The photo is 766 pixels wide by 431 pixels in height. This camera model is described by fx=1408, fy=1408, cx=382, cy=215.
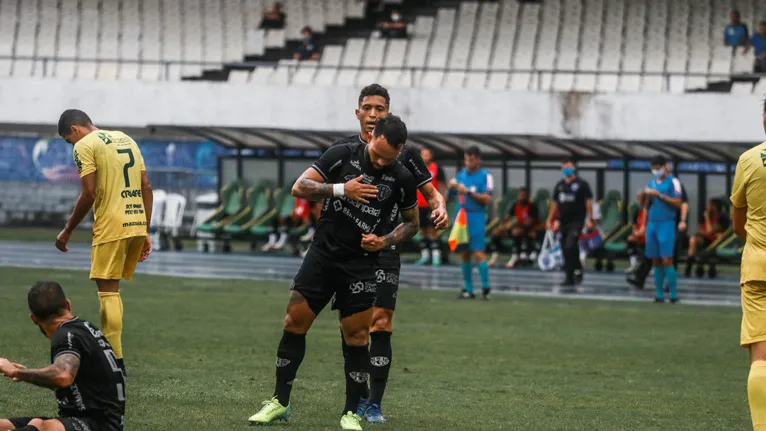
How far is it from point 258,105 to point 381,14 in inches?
342

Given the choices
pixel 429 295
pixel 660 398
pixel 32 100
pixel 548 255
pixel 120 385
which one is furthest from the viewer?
pixel 32 100

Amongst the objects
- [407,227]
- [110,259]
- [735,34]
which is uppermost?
[735,34]

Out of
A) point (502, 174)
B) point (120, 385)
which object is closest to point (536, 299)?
point (502, 174)

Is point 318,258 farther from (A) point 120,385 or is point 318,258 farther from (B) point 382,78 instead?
(B) point 382,78

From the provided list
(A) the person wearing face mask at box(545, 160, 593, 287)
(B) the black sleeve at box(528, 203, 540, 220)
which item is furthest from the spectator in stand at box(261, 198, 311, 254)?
(A) the person wearing face mask at box(545, 160, 593, 287)

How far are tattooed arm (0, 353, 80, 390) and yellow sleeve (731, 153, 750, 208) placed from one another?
148 inches

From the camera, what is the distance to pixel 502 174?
33.1 m

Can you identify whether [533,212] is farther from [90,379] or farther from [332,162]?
[90,379]

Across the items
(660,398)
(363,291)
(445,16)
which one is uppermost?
(445,16)

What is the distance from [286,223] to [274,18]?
1053 cm

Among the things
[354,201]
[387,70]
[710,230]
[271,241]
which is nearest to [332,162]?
[354,201]

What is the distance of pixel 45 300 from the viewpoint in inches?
268

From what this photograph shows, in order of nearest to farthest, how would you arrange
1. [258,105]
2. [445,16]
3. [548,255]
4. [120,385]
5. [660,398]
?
[120,385] → [660,398] → [548,255] → [258,105] → [445,16]

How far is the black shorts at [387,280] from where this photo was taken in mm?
9884
